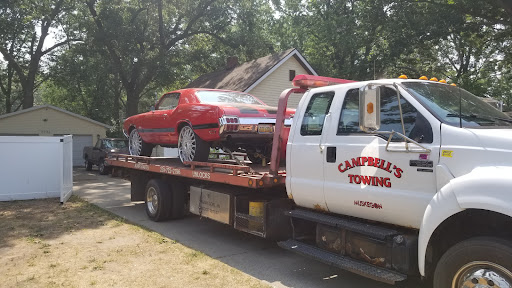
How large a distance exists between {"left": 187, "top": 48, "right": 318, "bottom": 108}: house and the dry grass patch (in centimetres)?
1291

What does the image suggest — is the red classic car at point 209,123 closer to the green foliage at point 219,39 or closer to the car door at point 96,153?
the car door at point 96,153

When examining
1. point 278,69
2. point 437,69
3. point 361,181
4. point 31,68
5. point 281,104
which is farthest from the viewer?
point 437,69

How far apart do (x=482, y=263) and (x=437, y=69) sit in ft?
100.0

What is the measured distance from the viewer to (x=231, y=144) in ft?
23.5

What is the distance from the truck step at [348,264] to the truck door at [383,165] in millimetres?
465

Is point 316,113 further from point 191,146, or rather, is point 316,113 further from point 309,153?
point 191,146

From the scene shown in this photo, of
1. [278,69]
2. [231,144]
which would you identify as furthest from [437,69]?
[231,144]

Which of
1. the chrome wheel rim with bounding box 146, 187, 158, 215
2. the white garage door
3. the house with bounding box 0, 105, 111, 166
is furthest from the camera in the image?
the white garage door

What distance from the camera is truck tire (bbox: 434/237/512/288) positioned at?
2938 mm

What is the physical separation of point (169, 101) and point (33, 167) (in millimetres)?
5307

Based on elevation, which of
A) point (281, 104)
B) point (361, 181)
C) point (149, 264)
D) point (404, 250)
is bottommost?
point (149, 264)

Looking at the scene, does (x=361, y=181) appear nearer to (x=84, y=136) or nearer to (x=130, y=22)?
(x=130, y=22)

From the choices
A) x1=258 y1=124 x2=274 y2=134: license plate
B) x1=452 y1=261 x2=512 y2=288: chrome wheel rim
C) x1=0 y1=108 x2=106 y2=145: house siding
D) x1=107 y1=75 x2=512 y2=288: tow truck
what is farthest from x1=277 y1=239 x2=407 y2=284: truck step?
x1=0 y1=108 x2=106 y2=145: house siding

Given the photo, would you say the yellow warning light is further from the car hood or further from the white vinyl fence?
the white vinyl fence
